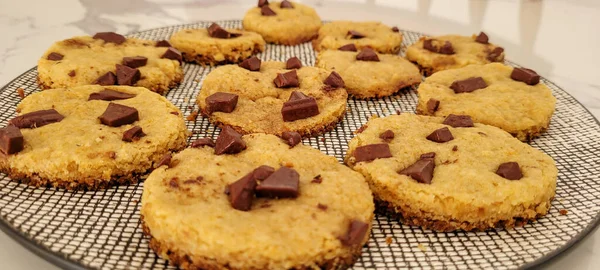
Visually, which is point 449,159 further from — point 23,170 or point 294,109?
point 23,170

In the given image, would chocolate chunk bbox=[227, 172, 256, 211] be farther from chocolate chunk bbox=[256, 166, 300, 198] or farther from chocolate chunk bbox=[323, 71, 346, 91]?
chocolate chunk bbox=[323, 71, 346, 91]

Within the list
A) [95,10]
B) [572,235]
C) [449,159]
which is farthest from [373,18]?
[572,235]

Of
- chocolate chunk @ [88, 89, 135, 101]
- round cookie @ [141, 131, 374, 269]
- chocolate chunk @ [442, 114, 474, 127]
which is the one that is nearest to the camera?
round cookie @ [141, 131, 374, 269]

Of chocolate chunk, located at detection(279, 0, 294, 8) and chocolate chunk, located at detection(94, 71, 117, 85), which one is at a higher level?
chocolate chunk, located at detection(279, 0, 294, 8)

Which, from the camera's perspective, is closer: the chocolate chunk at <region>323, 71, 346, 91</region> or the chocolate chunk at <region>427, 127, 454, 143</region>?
the chocolate chunk at <region>427, 127, 454, 143</region>

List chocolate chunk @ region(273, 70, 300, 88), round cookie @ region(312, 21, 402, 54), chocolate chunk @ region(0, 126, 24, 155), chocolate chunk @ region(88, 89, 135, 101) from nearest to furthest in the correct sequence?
1. chocolate chunk @ region(0, 126, 24, 155)
2. chocolate chunk @ region(88, 89, 135, 101)
3. chocolate chunk @ region(273, 70, 300, 88)
4. round cookie @ region(312, 21, 402, 54)

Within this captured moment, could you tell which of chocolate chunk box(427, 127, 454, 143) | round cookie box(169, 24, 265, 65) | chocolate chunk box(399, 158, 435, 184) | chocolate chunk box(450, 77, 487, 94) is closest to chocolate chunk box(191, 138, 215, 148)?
chocolate chunk box(399, 158, 435, 184)

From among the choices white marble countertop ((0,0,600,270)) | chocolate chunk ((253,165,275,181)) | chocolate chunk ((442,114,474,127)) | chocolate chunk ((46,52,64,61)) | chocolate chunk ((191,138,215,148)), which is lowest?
white marble countertop ((0,0,600,270))
